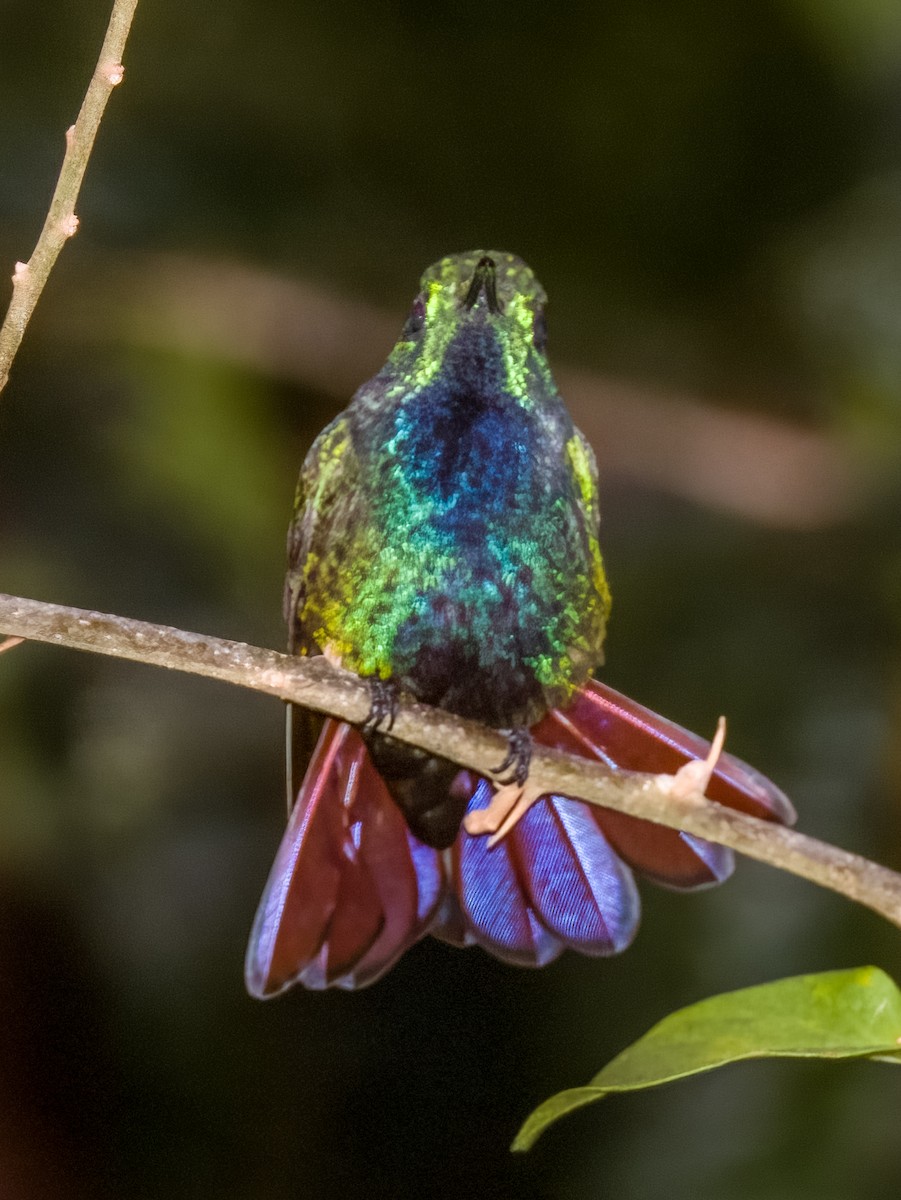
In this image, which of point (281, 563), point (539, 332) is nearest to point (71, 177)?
point (539, 332)

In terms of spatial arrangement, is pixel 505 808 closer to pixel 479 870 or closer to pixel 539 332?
pixel 479 870

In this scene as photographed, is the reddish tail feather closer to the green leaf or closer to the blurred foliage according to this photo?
the green leaf

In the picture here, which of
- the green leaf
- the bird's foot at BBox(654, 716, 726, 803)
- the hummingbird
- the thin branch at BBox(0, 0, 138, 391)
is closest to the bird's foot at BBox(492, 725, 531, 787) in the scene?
the hummingbird

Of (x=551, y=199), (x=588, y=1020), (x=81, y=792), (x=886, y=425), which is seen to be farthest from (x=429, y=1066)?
(x=551, y=199)

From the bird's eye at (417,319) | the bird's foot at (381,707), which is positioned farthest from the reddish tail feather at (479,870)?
the bird's eye at (417,319)

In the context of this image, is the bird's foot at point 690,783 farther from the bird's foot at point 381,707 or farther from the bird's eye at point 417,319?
the bird's eye at point 417,319

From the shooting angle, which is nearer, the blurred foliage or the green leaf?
the green leaf
